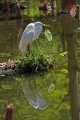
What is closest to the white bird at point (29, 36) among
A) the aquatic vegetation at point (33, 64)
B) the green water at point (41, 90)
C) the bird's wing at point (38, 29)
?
the bird's wing at point (38, 29)

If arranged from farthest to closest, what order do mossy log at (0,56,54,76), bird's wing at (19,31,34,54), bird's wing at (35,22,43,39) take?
1. bird's wing at (35,22,43,39)
2. bird's wing at (19,31,34,54)
3. mossy log at (0,56,54,76)

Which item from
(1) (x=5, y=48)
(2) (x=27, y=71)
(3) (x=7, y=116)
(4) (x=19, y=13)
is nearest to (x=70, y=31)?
(1) (x=5, y=48)

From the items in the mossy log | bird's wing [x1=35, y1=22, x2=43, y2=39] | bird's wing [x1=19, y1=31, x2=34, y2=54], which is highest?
bird's wing [x1=35, y1=22, x2=43, y2=39]

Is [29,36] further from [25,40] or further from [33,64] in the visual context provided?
[33,64]

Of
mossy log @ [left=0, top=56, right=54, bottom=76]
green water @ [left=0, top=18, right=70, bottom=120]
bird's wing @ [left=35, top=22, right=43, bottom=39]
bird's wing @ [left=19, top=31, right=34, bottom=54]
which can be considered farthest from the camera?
bird's wing @ [left=35, top=22, right=43, bottom=39]

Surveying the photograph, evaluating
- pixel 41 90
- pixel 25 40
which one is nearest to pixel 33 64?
pixel 25 40

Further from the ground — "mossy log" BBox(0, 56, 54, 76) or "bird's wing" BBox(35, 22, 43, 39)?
"bird's wing" BBox(35, 22, 43, 39)

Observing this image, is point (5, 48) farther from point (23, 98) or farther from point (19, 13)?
point (19, 13)

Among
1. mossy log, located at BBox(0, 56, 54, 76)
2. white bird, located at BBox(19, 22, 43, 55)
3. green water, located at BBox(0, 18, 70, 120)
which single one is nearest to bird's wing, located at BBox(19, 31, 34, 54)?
white bird, located at BBox(19, 22, 43, 55)

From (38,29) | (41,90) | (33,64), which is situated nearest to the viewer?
(41,90)

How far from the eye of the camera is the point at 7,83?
7160 mm

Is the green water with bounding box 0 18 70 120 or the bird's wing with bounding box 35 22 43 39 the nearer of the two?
the green water with bounding box 0 18 70 120

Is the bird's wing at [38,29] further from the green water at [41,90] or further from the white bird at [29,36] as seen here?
the green water at [41,90]

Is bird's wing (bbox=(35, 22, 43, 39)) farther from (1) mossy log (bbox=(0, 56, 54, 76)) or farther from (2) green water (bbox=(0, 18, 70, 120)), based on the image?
(1) mossy log (bbox=(0, 56, 54, 76))
